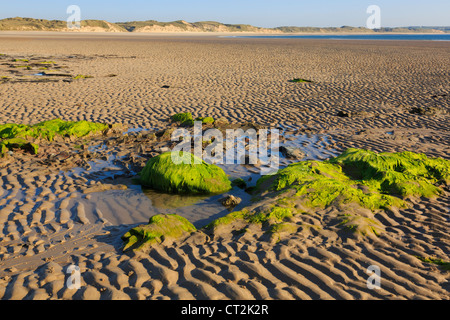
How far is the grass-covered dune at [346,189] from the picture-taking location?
4953 millimetres

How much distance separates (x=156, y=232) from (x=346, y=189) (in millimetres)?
2897

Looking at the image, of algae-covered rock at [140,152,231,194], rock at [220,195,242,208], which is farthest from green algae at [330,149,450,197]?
algae-covered rock at [140,152,231,194]

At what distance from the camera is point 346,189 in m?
5.63

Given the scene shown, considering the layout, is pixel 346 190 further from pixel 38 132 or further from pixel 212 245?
pixel 38 132

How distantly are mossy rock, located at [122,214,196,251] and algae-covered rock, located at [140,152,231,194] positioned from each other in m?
1.47

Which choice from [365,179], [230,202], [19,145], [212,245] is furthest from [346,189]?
[19,145]

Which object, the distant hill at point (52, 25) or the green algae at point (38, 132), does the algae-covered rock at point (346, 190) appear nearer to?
the green algae at point (38, 132)

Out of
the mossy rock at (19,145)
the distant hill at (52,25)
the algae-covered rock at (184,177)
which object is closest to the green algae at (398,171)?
the algae-covered rock at (184,177)

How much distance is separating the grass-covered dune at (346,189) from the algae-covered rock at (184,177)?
2.29ft

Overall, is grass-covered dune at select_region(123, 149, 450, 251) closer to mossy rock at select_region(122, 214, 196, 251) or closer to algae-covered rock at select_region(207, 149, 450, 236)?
algae-covered rock at select_region(207, 149, 450, 236)

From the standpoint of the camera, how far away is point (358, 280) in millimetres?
3727
